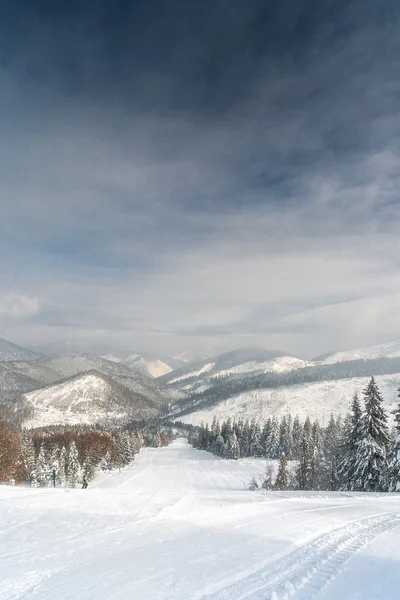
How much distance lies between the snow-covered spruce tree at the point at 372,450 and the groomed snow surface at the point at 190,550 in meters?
21.1

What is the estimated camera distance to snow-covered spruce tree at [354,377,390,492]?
3472cm

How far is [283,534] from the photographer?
11133 mm

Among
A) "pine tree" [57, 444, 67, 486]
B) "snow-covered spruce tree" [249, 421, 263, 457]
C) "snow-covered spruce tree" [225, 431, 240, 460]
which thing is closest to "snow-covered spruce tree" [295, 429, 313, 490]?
"pine tree" [57, 444, 67, 486]

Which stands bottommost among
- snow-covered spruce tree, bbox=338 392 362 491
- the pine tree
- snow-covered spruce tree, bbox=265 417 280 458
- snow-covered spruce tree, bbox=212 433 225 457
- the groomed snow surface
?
snow-covered spruce tree, bbox=212 433 225 457

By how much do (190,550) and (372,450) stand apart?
31.2 m

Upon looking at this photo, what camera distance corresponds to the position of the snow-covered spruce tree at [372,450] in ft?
114

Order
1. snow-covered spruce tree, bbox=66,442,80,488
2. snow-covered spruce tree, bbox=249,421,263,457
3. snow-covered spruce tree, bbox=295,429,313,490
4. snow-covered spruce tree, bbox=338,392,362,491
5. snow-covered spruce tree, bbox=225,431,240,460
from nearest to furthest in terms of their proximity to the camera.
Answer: snow-covered spruce tree, bbox=338,392,362,491 → snow-covered spruce tree, bbox=295,429,313,490 → snow-covered spruce tree, bbox=66,442,80,488 → snow-covered spruce tree, bbox=249,421,263,457 → snow-covered spruce tree, bbox=225,431,240,460

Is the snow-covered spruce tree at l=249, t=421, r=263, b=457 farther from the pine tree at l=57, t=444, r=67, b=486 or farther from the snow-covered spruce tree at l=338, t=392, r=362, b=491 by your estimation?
the snow-covered spruce tree at l=338, t=392, r=362, b=491

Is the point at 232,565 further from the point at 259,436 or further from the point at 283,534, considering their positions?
the point at 259,436

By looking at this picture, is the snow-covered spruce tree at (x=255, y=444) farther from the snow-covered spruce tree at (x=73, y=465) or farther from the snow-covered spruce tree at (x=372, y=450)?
the snow-covered spruce tree at (x=372, y=450)

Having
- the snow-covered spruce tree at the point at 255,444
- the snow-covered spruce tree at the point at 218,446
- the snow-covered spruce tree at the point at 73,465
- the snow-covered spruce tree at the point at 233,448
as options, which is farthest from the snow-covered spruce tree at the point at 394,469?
the snow-covered spruce tree at the point at 218,446

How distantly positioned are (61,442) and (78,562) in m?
89.1

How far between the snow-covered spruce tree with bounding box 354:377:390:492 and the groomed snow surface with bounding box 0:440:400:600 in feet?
69.2

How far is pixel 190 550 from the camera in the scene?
367 inches
